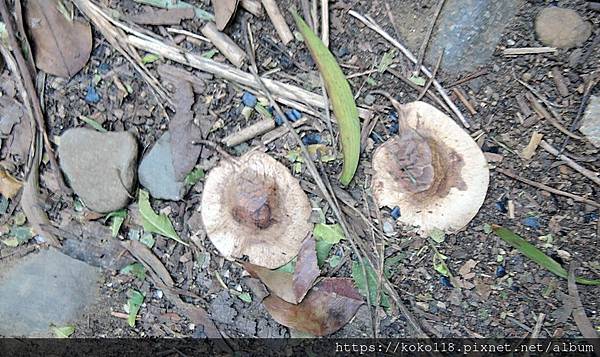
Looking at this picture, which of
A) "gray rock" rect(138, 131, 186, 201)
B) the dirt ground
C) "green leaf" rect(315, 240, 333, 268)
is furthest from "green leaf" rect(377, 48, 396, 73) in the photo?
"gray rock" rect(138, 131, 186, 201)

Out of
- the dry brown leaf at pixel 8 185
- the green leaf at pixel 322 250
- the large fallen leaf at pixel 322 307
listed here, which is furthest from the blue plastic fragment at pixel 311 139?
the dry brown leaf at pixel 8 185

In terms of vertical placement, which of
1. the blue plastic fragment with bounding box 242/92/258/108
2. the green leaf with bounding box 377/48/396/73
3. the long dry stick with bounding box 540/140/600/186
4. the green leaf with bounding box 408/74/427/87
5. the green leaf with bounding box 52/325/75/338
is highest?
the green leaf with bounding box 377/48/396/73

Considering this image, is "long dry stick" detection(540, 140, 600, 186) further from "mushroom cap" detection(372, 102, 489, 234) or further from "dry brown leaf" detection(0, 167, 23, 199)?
"dry brown leaf" detection(0, 167, 23, 199)

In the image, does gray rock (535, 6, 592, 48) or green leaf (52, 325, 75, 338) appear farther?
green leaf (52, 325, 75, 338)

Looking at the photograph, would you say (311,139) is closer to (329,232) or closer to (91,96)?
(329,232)

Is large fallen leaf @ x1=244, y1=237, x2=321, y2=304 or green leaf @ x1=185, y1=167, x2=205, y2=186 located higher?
green leaf @ x1=185, y1=167, x2=205, y2=186
